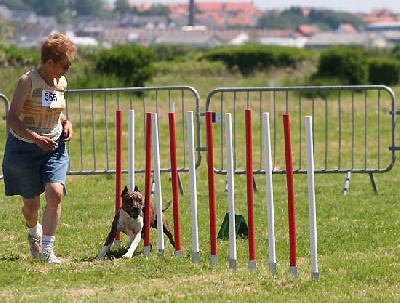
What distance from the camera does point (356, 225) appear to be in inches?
422

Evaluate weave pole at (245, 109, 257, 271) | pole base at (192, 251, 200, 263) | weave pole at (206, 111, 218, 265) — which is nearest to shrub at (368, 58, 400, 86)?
pole base at (192, 251, 200, 263)

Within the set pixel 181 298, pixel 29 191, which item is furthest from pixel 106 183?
pixel 181 298

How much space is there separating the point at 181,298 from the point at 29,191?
1.78 m

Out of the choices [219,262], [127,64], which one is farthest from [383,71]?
[219,262]

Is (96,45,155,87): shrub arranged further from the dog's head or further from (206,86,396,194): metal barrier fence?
the dog's head

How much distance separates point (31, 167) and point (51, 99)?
543 mm

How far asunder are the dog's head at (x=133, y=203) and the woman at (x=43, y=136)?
2.07 feet

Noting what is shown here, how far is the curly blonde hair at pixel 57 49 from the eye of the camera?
26.3 ft

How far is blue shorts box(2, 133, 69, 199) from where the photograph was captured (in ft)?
26.9

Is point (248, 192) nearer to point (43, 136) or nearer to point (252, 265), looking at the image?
point (252, 265)

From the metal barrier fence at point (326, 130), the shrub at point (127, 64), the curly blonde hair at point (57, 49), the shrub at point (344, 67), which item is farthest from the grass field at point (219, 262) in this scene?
the shrub at point (344, 67)

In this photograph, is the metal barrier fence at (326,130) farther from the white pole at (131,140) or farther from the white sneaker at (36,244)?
the white sneaker at (36,244)

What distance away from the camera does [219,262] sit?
8.42 metres

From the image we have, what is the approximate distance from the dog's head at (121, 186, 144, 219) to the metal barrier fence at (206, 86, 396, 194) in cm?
367
